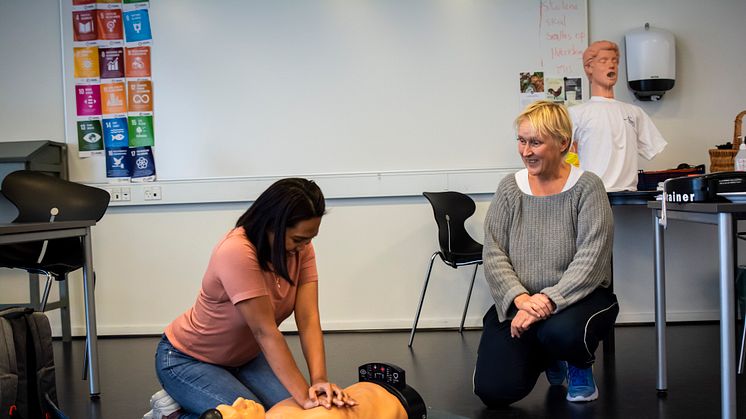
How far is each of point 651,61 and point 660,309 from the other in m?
1.76

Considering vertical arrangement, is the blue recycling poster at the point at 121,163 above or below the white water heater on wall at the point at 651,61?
below

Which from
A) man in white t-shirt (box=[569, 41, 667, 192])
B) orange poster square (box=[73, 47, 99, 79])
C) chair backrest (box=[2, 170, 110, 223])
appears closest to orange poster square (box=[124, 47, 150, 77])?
orange poster square (box=[73, 47, 99, 79])

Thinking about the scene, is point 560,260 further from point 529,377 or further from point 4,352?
point 4,352

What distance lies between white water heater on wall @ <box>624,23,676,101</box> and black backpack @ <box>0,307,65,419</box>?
316 cm

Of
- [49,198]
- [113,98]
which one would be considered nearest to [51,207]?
[49,198]

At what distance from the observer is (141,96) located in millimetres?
4113

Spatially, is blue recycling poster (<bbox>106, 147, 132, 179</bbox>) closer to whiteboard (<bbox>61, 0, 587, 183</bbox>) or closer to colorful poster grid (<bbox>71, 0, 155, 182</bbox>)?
colorful poster grid (<bbox>71, 0, 155, 182</bbox>)

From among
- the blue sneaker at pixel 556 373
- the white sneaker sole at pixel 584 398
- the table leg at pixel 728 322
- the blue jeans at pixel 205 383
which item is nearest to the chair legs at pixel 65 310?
the blue jeans at pixel 205 383

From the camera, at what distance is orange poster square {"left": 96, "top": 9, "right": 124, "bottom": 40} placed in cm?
A: 413

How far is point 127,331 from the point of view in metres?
4.16

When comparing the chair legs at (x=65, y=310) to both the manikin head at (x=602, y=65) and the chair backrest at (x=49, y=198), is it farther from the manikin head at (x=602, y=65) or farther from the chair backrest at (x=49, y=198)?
the manikin head at (x=602, y=65)

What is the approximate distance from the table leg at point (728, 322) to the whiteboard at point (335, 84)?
208cm

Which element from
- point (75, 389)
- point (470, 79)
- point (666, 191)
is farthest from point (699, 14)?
point (75, 389)

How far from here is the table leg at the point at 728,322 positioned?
190 centimetres
